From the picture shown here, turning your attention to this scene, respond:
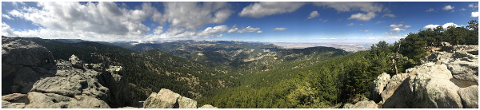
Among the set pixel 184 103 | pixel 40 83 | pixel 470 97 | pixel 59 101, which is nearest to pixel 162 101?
pixel 184 103

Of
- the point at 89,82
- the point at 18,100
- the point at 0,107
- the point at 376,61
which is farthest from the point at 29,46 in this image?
the point at 376,61

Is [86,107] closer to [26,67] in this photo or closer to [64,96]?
[64,96]

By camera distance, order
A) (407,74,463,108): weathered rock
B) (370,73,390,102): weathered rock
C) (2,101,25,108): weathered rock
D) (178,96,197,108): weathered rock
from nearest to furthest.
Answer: (407,74,463,108): weathered rock → (2,101,25,108): weathered rock → (370,73,390,102): weathered rock → (178,96,197,108): weathered rock

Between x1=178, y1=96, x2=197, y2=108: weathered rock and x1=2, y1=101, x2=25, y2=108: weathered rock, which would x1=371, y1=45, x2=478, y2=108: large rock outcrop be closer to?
x1=178, y1=96, x2=197, y2=108: weathered rock

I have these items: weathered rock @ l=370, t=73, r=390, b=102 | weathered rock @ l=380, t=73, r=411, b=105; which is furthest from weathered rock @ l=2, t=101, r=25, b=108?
weathered rock @ l=370, t=73, r=390, b=102

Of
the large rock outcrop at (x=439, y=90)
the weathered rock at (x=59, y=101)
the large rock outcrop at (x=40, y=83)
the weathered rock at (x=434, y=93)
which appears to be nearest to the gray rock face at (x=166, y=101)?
the large rock outcrop at (x=40, y=83)

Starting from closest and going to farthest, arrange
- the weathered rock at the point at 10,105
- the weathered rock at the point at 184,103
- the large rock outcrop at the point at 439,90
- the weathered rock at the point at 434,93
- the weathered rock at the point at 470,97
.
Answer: the weathered rock at the point at 470,97 < the large rock outcrop at the point at 439,90 < the weathered rock at the point at 434,93 < the weathered rock at the point at 10,105 < the weathered rock at the point at 184,103

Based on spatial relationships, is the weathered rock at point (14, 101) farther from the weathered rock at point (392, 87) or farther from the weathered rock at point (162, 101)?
the weathered rock at point (392, 87)

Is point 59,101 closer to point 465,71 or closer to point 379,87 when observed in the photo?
point 379,87
